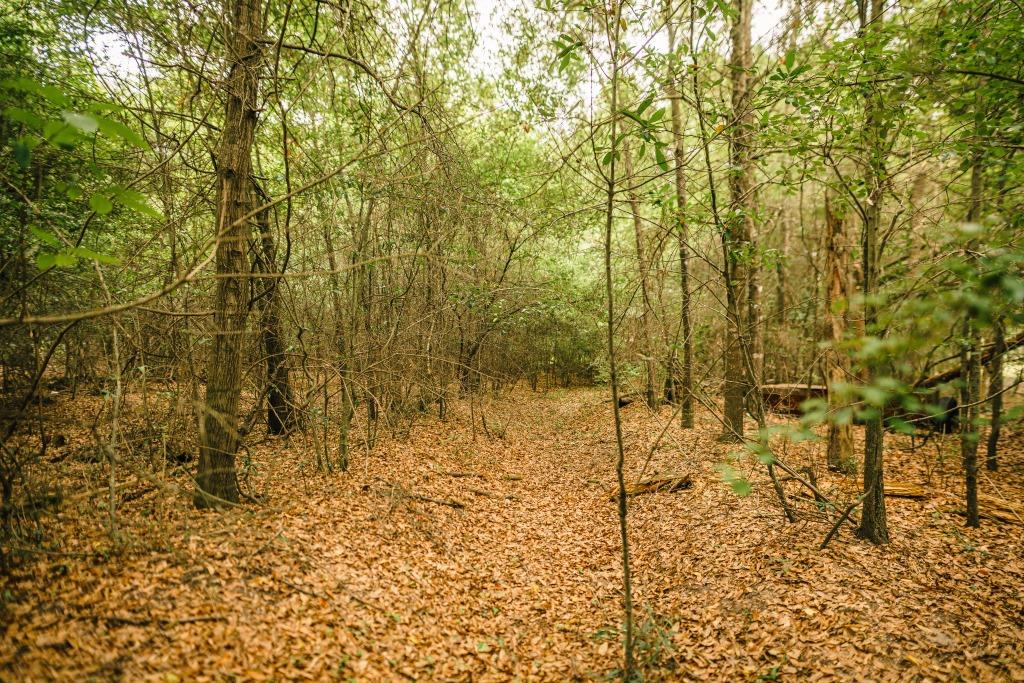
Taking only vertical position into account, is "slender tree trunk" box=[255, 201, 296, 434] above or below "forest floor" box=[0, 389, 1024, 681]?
above

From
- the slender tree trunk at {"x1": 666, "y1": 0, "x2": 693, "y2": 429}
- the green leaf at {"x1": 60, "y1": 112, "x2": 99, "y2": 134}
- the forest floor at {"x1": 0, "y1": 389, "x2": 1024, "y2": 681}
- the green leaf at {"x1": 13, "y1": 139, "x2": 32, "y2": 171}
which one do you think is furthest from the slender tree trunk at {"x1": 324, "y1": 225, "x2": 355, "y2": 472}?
the slender tree trunk at {"x1": 666, "y1": 0, "x2": 693, "y2": 429}

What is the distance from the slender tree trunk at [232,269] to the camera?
4586mm

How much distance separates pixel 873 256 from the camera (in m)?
4.39

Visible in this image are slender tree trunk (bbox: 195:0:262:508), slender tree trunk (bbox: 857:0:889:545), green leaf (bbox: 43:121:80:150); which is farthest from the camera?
slender tree trunk (bbox: 195:0:262:508)

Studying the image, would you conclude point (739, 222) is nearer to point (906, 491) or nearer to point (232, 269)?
point (906, 491)

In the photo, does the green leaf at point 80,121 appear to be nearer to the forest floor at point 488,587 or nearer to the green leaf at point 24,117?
the green leaf at point 24,117

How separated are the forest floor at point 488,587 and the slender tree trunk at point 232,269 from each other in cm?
51

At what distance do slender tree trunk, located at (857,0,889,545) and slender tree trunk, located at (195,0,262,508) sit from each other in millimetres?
6343

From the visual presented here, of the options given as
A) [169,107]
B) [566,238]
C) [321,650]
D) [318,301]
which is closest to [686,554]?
[321,650]

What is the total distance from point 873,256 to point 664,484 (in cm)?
438

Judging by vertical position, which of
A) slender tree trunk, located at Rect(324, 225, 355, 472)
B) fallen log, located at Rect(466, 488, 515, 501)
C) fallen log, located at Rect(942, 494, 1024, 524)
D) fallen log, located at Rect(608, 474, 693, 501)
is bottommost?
fallen log, located at Rect(466, 488, 515, 501)

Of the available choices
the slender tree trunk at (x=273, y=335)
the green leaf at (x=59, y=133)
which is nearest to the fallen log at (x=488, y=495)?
the slender tree trunk at (x=273, y=335)

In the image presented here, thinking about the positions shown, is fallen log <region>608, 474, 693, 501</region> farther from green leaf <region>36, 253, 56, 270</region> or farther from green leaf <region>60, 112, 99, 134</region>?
green leaf <region>60, 112, 99, 134</region>

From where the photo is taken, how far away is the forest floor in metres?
3.09
